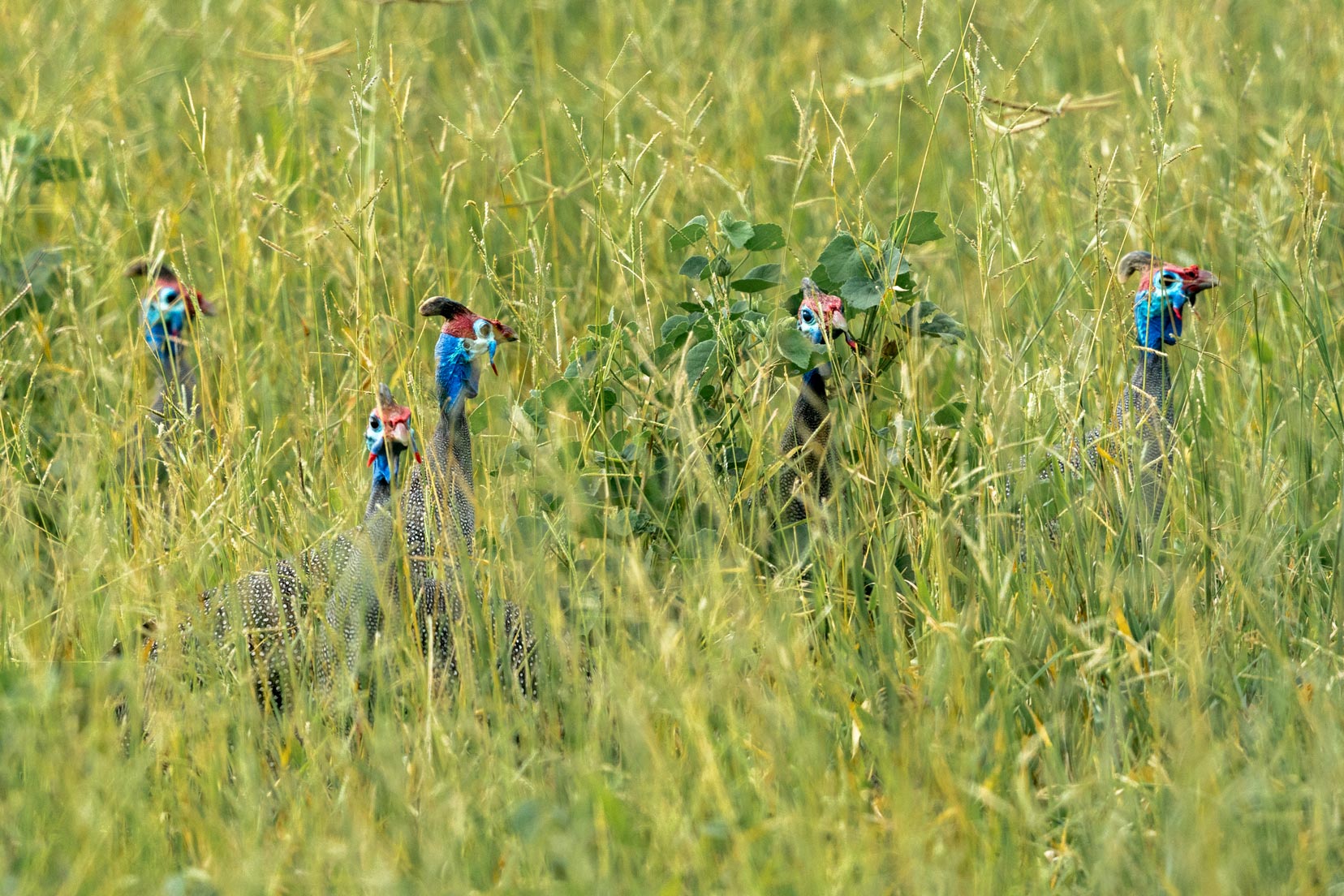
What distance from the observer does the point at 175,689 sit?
97.6 inches

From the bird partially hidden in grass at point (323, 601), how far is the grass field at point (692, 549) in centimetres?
7

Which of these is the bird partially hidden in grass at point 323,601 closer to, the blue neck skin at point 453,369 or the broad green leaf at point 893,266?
the blue neck skin at point 453,369

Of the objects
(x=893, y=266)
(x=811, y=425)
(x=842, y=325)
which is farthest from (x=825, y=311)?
(x=811, y=425)

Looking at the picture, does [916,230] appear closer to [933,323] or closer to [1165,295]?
[933,323]

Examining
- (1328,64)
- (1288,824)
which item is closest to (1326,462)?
(1288,824)

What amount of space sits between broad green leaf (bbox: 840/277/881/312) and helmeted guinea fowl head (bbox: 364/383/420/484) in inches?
35.3

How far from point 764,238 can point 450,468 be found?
793 mm

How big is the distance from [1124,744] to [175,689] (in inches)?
57.8

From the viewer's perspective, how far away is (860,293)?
3.11 m

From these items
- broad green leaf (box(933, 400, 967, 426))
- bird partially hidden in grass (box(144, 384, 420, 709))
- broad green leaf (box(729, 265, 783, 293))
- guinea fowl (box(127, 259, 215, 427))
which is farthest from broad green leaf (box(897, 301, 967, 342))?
guinea fowl (box(127, 259, 215, 427))

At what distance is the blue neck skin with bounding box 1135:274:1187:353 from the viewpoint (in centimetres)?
363

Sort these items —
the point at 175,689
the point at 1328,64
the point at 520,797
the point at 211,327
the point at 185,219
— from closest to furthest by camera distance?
the point at 520,797, the point at 175,689, the point at 211,327, the point at 185,219, the point at 1328,64

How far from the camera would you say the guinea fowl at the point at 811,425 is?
310cm

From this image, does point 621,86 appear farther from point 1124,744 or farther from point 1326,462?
point 1124,744
